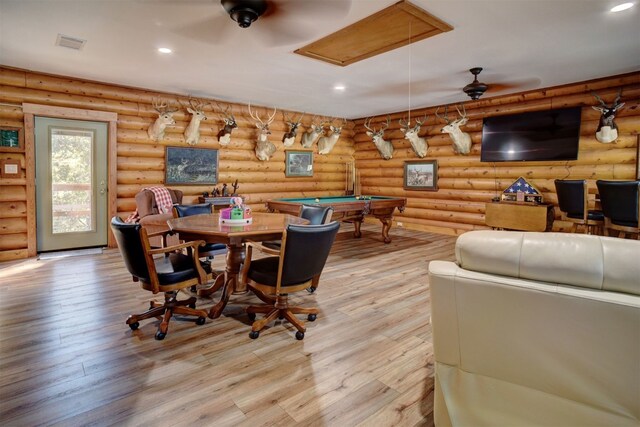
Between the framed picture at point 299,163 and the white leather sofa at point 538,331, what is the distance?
6.94 meters

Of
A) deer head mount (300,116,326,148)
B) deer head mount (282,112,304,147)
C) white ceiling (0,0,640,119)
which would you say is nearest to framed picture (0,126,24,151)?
white ceiling (0,0,640,119)

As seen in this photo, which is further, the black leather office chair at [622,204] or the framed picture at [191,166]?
the framed picture at [191,166]

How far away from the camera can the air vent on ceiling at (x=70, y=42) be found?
3.81 meters

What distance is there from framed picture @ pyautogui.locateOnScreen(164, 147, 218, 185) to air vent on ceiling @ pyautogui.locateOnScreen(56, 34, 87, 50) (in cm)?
253

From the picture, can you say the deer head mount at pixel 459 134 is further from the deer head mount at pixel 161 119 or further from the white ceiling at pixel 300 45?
the deer head mount at pixel 161 119

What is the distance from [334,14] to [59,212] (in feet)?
16.4

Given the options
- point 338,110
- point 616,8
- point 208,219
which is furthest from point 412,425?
point 338,110

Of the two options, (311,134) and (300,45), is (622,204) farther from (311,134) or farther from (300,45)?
(311,134)

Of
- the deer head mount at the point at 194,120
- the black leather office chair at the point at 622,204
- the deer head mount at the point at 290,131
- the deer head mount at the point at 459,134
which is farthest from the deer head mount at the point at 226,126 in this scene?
the black leather office chair at the point at 622,204

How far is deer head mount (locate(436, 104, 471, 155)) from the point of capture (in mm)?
6821

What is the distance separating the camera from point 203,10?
3.13 m

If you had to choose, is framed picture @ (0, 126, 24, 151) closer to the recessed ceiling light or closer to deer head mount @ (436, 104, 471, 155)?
deer head mount @ (436, 104, 471, 155)

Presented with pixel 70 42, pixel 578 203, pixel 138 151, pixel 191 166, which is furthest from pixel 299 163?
pixel 578 203

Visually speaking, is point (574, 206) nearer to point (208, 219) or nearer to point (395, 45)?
point (395, 45)
